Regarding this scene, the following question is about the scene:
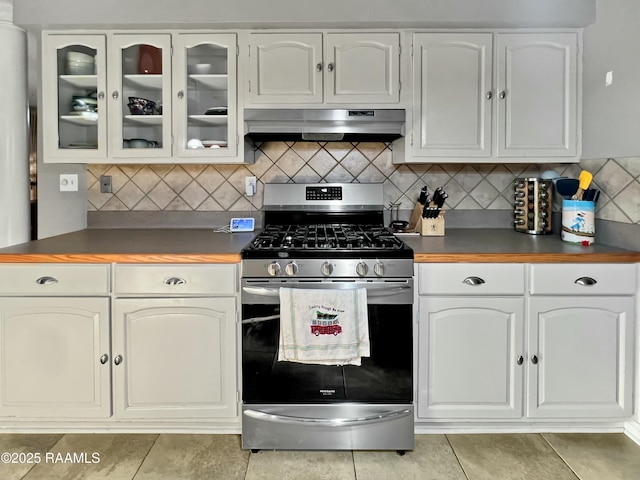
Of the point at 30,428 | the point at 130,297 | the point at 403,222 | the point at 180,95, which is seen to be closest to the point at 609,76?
the point at 403,222

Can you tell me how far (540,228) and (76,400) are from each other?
95.2 inches

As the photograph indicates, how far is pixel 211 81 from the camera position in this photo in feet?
7.81

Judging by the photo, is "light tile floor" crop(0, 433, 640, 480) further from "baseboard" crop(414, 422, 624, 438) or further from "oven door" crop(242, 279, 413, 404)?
"oven door" crop(242, 279, 413, 404)

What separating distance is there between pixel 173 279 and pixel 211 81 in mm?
1057

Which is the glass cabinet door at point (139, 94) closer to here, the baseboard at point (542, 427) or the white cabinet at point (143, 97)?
the white cabinet at point (143, 97)

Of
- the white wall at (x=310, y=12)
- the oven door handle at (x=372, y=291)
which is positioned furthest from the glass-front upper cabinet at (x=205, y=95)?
the oven door handle at (x=372, y=291)

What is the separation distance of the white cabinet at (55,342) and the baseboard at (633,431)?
2269 mm

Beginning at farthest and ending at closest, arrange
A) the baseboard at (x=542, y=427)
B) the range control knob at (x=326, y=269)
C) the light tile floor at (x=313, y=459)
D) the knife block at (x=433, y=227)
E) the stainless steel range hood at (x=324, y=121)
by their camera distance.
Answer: the knife block at (x=433, y=227), the stainless steel range hood at (x=324, y=121), the baseboard at (x=542, y=427), the range control knob at (x=326, y=269), the light tile floor at (x=313, y=459)

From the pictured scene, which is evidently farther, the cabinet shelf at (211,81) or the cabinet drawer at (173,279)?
the cabinet shelf at (211,81)

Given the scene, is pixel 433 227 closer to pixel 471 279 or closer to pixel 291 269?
pixel 471 279

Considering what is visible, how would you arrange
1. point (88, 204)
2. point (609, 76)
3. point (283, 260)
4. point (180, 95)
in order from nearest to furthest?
1. point (283, 260)
2. point (609, 76)
3. point (180, 95)
4. point (88, 204)

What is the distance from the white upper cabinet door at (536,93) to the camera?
92.4 inches

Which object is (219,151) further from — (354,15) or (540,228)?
(540,228)

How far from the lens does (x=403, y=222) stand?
2621 mm
